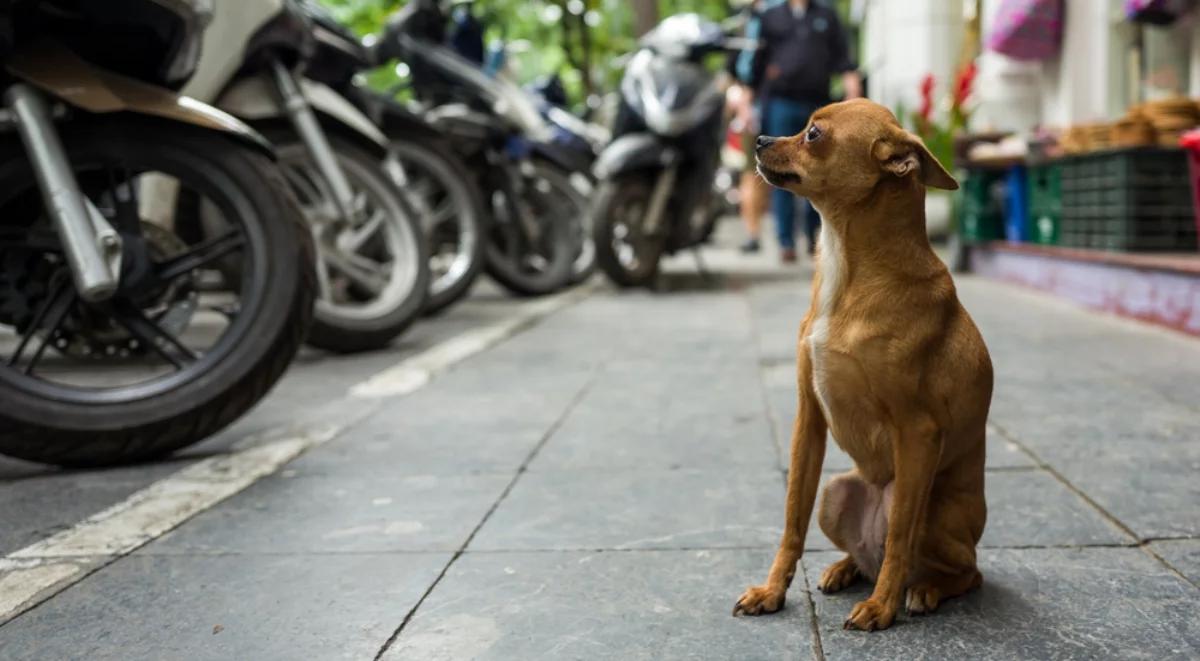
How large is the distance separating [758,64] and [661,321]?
4.00m

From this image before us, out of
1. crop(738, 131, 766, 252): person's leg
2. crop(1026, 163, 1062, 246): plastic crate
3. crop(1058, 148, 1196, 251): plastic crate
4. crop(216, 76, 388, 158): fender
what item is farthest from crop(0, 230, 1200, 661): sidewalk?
crop(738, 131, 766, 252): person's leg

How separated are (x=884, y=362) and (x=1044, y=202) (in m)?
5.80

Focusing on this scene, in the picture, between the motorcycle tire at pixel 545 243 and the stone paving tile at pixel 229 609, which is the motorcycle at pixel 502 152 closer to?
the motorcycle tire at pixel 545 243

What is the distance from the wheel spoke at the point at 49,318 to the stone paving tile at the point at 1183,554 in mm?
2743

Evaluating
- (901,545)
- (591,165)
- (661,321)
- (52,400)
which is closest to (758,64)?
(591,165)

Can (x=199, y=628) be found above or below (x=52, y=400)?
below

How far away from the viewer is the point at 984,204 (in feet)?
27.1

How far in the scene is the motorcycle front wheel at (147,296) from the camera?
9.88ft

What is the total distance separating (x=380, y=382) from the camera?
4496 mm

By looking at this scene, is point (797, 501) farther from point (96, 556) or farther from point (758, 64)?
point (758, 64)

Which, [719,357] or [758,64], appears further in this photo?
[758,64]

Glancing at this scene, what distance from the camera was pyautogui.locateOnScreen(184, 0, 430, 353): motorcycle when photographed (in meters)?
4.43

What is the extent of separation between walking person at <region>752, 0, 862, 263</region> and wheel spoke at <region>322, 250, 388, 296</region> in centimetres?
446

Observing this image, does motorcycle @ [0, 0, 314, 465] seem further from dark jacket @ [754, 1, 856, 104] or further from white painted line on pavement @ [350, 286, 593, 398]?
dark jacket @ [754, 1, 856, 104]
